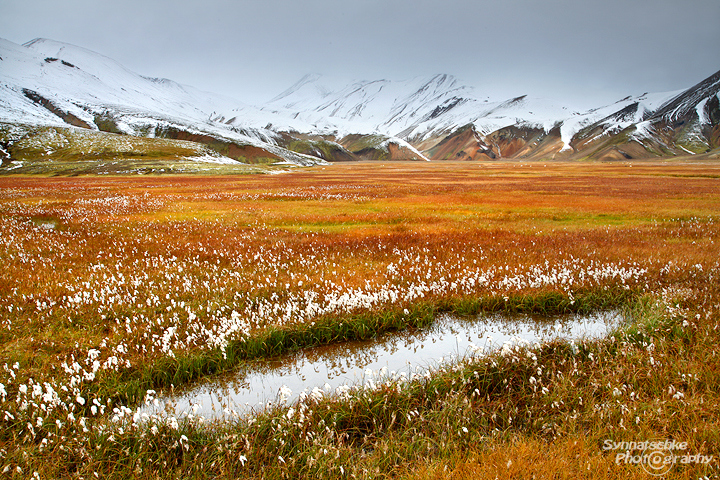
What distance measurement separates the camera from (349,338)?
23.9 feet

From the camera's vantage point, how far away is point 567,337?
6.91m

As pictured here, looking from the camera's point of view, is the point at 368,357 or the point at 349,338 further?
the point at 349,338

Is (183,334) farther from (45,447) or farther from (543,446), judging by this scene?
(543,446)

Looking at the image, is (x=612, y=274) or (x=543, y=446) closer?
(x=543, y=446)

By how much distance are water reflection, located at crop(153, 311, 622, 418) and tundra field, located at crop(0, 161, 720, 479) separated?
0.92 feet

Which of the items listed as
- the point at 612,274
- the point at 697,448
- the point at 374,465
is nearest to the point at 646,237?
the point at 612,274

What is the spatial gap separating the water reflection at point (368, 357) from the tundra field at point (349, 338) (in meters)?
0.28

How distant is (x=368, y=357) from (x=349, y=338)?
862 millimetres

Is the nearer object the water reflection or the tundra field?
the tundra field

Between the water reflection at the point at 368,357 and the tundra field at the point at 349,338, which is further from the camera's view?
the water reflection at the point at 368,357

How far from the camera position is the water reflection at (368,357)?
5.30 m

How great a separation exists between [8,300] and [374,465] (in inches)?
361

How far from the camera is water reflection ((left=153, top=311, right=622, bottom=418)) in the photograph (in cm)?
530

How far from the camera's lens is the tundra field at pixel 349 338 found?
378 cm
